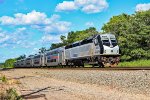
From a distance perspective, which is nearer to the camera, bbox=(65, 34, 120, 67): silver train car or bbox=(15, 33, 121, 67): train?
bbox=(65, 34, 120, 67): silver train car

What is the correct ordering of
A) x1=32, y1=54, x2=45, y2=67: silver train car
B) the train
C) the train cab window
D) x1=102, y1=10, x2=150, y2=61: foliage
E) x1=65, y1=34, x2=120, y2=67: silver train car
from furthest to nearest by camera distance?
x1=32, y1=54, x2=45, y2=67: silver train car, x1=102, y1=10, x2=150, y2=61: foliage, the train cab window, the train, x1=65, y1=34, x2=120, y2=67: silver train car

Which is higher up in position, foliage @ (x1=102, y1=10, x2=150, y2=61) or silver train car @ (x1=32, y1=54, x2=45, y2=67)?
foliage @ (x1=102, y1=10, x2=150, y2=61)

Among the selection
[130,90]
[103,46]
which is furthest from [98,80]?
[103,46]

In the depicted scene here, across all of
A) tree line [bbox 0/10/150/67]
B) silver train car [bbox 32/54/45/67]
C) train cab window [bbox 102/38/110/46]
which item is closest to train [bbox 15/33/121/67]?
train cab window [bbox 102/38/110/46]

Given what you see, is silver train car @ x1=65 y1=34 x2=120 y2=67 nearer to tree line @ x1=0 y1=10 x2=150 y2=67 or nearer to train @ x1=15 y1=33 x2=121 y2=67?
train @ x1=15 y1=33 x2=121 y2=67

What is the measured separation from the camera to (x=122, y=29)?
64.4 metres

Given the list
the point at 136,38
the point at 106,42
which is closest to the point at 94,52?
the point at 106,42

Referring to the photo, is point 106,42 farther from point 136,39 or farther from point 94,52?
point 136,39

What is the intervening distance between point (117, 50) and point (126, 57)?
21.2 metres

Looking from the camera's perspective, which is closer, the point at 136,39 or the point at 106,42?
the point at 106,42

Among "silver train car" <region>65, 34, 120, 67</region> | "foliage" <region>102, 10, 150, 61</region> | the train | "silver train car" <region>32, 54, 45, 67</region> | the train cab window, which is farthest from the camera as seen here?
"silver train car" <region>32, 54, 45, 67</region>

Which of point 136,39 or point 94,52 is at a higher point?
point 136,39

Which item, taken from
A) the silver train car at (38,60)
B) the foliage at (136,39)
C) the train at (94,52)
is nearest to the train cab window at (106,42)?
the train at (94,52)

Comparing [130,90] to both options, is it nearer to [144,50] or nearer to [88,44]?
[88,44]
